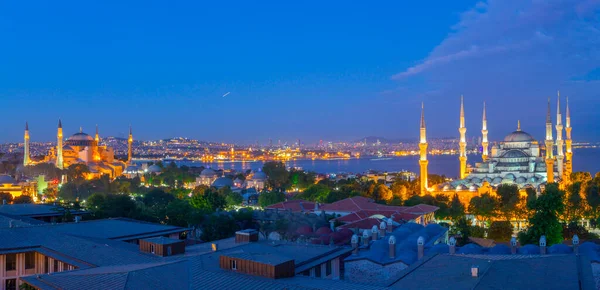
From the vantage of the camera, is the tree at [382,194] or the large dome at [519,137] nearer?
the tree at [382,194]

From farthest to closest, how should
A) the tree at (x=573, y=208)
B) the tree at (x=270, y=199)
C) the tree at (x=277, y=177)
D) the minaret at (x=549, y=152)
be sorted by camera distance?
the tree at (x=277, y=177) < the minaret at (x=549, y=152) < the tree at (x=270, y=199) < the tree at (x=573, y=208)

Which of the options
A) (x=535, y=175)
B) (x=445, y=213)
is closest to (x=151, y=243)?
(x=445, y=213)

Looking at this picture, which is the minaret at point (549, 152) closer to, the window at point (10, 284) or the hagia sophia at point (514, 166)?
the hagia sophia at point (514, 166)

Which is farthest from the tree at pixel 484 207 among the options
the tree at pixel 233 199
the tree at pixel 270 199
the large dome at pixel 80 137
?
the large dome at pixel 80 137

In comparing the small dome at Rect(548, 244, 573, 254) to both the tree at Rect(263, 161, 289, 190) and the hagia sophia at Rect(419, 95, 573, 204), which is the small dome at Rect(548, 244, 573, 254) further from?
the tree at Rect(263, 161, 289, 190)

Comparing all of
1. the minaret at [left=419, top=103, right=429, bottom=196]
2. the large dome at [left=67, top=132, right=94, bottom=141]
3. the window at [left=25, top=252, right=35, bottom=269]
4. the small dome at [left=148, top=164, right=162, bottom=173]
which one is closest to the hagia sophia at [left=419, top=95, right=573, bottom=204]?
the minaret at [left=419, top=103, right=429, bottom=196]

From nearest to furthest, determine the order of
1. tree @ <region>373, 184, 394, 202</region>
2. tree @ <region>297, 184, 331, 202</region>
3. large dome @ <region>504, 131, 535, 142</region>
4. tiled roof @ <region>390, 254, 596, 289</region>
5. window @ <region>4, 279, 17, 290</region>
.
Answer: tiled roof @ <region>390, 254, 596, 289</region>, window @ <region>4, 279, 17, 290</region>, tree @ <region>297, 184, 331, 202</region>, tree @ <region>373, 184, 394, 202</region>, large dome @ <region>504, 131, 535, 142</region>

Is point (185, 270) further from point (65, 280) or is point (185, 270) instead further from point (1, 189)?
point (1, 189)
